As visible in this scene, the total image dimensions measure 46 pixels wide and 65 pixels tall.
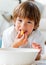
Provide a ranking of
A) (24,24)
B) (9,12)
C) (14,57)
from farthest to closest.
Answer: (9,12) < (24,24) < (14,57)

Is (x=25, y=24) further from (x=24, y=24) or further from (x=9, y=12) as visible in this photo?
(x=9, y=12)

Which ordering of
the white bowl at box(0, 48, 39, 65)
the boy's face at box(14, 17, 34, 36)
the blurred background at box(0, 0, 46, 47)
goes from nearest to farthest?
1. the white bowl at box(0, 48, 39, 65)
2. the boy's face at box(14, 17, 34, 36)
3. the blurred background at box(0, 0, 46, 47)

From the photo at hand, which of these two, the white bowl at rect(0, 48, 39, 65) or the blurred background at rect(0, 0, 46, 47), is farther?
the blurred background at rect(0, 0, 46, 47)

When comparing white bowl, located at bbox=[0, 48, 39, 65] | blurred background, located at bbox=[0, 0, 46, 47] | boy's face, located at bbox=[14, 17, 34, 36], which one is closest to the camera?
white bowl, located at bbox=[0, 48, 39, 65]

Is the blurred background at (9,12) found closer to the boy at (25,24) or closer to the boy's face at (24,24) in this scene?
the boy at (25,24)

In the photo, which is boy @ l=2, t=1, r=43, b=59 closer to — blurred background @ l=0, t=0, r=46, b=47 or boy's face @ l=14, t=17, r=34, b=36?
boy's face @ l=14, t=17, r=34, b=36

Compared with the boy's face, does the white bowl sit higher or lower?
lower

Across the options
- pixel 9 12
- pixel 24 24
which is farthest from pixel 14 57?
pixel 9 12

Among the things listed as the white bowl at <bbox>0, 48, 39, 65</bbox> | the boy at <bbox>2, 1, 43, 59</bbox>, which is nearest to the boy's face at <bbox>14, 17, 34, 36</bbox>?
the boy at <bbox>2, 1, 43, 59</bbox>

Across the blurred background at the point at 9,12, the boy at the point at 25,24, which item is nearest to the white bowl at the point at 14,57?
the boy at the point at 25,24

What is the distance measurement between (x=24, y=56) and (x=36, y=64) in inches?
4.0

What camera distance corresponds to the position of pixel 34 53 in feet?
1.92

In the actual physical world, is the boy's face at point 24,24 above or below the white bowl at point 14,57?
above

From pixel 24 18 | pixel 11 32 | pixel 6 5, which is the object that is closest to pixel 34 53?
pixel 24 18
